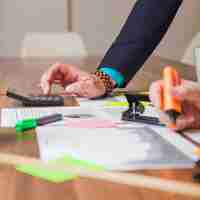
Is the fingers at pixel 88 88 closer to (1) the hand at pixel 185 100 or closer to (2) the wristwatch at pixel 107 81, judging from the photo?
(2) the wristwatch at pixel 107 81

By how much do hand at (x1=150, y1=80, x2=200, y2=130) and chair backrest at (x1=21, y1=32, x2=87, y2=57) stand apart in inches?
85.9

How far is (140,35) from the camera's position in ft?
5.04

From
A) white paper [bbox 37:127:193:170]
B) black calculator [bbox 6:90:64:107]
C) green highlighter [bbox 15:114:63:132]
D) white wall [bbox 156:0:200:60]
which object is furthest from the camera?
white wall [bbox 156:0:200:60]

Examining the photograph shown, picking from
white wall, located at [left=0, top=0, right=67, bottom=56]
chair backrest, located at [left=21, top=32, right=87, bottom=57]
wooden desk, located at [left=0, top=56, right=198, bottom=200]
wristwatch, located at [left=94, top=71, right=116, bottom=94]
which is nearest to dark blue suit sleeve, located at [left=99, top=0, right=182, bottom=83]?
wristwatch, located at [left=94, top=71, right=116, bottom=94]

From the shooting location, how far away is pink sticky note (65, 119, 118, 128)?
102cm

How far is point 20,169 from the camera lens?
747mm

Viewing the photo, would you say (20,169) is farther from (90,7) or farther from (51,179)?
(90,7)

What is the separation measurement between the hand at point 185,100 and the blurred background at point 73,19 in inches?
129

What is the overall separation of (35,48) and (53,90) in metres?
1.54

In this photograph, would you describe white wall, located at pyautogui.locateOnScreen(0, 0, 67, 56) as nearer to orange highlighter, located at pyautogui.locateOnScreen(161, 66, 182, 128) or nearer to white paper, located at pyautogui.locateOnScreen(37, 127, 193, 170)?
white paper, located at pyautogui.locateOnScreen(37, 127, 193, 170)

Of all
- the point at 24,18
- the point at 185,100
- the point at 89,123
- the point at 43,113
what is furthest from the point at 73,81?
the point at 24,18

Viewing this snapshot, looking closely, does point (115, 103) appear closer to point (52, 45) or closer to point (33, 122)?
point (33, 122)

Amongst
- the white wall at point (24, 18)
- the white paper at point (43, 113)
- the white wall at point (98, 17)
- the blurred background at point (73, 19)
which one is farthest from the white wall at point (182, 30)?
the white paper at point (43, 113)

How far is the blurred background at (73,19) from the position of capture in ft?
13.9
